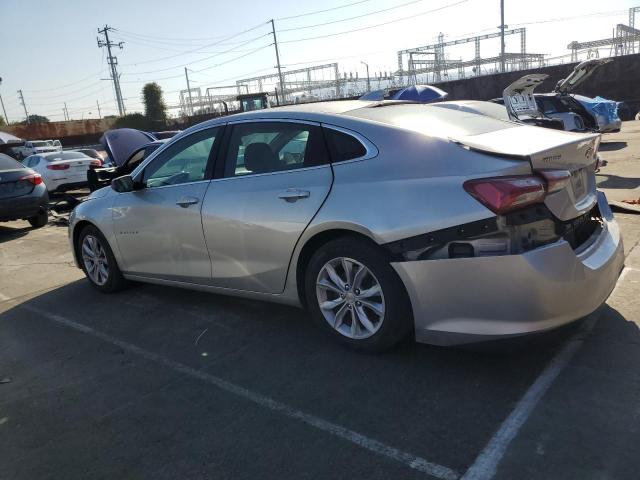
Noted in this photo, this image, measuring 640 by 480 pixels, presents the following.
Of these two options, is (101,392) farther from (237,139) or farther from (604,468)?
(604,468)

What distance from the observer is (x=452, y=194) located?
9.57 feet

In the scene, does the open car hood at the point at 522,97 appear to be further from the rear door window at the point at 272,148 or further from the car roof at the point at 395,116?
the rear door window at the point at 272,148

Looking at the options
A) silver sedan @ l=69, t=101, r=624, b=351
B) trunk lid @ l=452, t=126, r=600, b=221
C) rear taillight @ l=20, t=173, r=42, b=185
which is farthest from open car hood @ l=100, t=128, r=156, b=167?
trunk lid @ l=452, t=126, r=600, b=221

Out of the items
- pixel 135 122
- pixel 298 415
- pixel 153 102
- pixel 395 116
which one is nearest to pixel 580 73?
pixel 395 116

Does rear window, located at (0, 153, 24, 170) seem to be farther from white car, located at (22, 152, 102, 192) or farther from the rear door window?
the rear door window

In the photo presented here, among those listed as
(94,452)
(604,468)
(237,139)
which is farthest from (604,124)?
(94,452)

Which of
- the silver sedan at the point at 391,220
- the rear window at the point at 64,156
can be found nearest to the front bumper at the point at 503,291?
the silver sedan at the point at 391,220

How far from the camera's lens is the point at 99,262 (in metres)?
5.45

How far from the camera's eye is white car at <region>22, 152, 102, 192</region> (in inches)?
565

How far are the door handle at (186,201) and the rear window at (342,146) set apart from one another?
1271 millimetres

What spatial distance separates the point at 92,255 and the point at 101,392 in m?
2.46

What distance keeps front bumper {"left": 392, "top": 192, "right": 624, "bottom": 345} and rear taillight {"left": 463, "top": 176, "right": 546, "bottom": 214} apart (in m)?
0.26

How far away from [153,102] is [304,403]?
190ft

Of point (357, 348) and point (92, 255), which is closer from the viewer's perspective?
point (357, 348)
